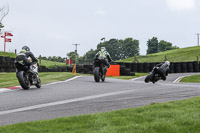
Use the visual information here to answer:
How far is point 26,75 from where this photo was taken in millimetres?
9922

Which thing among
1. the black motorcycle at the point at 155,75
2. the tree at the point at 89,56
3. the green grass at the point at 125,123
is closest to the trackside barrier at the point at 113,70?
the black motorcycle at the point at 155,75

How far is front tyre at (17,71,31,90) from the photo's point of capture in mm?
9617

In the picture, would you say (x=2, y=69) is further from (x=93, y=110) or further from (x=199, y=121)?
(x=199, y=121)

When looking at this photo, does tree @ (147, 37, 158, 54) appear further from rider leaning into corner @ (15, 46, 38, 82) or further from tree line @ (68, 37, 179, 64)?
rider leaning into corner @ (15, 46, 38, 82)

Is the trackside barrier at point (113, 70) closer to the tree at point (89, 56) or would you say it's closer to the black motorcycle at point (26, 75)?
the black motorcycle at point (26, 75)

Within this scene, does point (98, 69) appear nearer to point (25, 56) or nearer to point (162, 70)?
point (162, 70)

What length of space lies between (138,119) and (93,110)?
1.37m

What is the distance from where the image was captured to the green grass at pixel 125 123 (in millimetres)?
3959

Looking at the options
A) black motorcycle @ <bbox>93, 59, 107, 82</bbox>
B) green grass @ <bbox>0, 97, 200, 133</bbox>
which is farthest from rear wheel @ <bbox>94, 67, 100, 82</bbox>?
green grass @ <bbox>0, 97, 200, 133</bbox>

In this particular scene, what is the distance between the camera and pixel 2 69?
25.6 metres

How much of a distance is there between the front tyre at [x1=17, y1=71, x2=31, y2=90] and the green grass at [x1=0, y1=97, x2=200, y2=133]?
5.23m

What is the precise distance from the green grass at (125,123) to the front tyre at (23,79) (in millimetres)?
5226

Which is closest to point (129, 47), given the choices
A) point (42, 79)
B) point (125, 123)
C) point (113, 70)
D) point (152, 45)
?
point (152, 45)

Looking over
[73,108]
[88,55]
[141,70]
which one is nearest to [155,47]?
[88,55]
